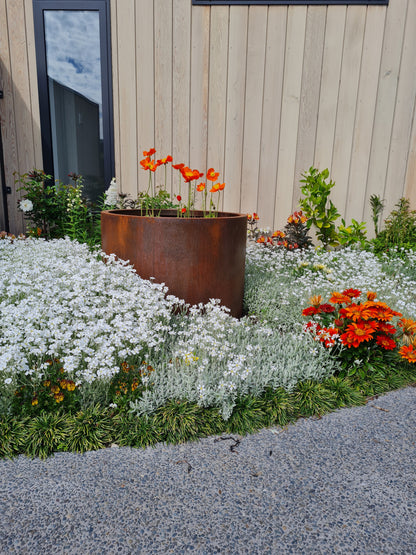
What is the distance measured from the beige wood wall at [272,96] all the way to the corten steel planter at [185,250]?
8.15 ft

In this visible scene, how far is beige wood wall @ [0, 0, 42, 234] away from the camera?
489 centimetres

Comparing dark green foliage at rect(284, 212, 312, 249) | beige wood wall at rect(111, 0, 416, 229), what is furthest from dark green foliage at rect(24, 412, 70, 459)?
beige wood wall at rect(111, 0, 416, 229)

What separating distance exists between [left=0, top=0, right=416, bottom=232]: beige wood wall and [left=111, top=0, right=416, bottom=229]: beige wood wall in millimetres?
13

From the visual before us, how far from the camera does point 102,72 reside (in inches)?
202

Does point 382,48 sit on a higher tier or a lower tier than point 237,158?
higher

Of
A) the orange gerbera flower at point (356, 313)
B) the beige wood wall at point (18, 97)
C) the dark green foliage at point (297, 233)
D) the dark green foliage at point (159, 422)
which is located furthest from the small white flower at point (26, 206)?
the orange gerbera flower at point (356, 313)

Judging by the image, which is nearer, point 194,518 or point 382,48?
point 194,518

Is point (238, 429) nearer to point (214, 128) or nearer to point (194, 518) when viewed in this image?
point (194, 518)

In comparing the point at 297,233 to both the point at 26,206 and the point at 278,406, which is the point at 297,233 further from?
the point at 26,206

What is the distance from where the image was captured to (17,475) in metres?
1.61

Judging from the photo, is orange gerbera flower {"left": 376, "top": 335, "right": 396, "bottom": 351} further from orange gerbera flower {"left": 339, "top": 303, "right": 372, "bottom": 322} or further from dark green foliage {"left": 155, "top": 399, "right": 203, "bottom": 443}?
dark green foliage {"left": 155, "top": 399, "right": 203, "bottom": 443}

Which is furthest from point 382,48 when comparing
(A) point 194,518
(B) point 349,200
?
(A) point 194,518

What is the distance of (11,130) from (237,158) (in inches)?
124

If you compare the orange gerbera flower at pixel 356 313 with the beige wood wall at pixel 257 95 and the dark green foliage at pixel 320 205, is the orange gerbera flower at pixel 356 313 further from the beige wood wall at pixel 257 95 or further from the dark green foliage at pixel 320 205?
the beige wood wall at pixel 257 95
